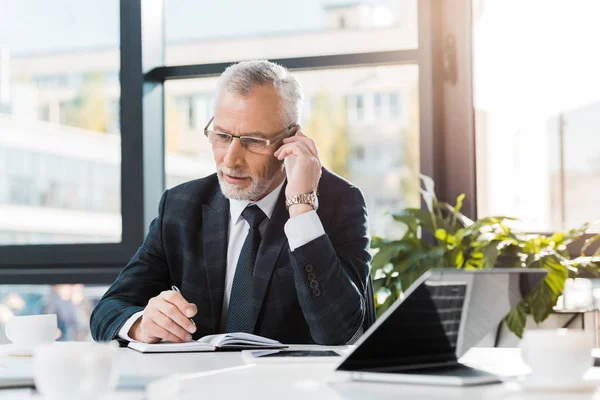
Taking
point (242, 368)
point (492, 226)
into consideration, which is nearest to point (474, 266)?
point (492, 226)

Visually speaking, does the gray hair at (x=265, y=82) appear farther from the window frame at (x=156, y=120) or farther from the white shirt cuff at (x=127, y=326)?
the window frame at (x=156, y=120)

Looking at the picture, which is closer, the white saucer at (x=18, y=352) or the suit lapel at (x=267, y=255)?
the white saucer at (x=18, y=352)

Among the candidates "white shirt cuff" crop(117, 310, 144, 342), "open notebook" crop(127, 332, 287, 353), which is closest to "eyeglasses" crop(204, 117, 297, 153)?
"white shirt cuff" crop(117, 310, 144, 342)

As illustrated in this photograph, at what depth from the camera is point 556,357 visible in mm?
1105

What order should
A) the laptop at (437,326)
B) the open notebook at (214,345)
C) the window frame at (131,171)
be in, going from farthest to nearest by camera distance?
the window frame at (131,171) < the open notebook at (214,345) < the laptop at (437,326)

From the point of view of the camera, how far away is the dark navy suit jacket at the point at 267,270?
1985 millimetres

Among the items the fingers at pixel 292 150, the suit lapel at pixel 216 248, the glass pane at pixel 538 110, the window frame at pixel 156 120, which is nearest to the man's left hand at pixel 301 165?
the fingers at pixel 292 150

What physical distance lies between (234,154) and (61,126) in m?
1.89

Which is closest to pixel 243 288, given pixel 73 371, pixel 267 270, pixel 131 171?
pixel 267 270

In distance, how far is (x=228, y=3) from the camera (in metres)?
3.78

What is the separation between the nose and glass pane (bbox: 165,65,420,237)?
1274mm

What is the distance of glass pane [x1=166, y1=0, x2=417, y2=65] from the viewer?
3.54 meters

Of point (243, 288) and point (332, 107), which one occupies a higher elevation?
point (332, 107)

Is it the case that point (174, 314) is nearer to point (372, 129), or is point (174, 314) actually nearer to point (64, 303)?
point (372, 129)
